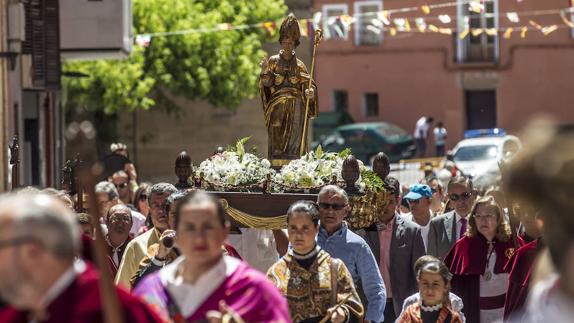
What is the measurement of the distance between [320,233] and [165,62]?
2487cm

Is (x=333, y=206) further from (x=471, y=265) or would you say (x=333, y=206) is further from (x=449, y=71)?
(x=449, y=71)

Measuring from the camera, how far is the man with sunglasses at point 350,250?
9.34 metres

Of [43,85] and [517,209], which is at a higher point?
[43,85]

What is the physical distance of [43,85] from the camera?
82.1ft

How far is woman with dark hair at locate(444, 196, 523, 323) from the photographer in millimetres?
10688

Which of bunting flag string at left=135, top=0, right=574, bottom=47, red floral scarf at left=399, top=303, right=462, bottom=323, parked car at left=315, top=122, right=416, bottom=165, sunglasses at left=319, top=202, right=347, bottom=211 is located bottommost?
red floral scarf at left=399, top=303, right=462, bottom=323

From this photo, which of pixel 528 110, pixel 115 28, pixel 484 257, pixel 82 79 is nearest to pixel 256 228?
pixel 484 257

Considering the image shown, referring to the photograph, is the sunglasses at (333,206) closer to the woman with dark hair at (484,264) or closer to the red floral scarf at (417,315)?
the red floral scarf at (417,315)

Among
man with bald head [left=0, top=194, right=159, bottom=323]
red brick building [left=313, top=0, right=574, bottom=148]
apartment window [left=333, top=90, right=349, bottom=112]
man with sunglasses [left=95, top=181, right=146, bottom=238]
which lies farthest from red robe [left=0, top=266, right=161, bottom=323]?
apartment window [left=333, top=90, right=349, bottom=112]

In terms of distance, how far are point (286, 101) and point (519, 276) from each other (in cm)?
340

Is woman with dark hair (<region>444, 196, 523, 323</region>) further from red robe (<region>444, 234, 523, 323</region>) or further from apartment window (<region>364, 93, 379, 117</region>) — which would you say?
apartment window (<region>364, 93, 379, 117</region>)

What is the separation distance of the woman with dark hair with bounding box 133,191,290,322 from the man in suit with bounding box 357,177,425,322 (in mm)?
5220

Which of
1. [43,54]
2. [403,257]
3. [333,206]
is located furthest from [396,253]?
[43,54]

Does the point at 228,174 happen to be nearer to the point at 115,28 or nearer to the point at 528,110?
the point at 115,28
